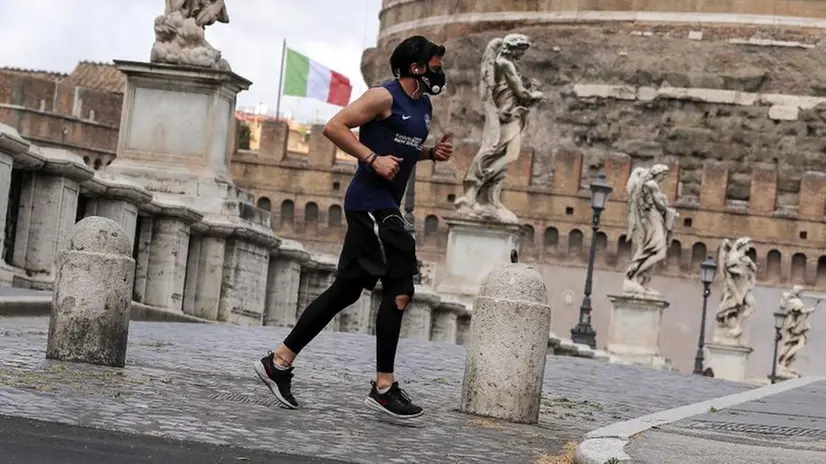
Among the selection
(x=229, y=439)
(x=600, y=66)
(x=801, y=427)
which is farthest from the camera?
(x=600, y=66)

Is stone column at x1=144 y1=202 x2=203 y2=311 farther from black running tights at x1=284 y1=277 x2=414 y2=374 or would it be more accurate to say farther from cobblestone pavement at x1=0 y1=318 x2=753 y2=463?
black running tights at x1=284 y1=277 x2=414 y2=374

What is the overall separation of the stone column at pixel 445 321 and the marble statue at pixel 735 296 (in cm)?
2070

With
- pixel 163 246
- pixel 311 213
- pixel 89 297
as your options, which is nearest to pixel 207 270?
pixel 163 246

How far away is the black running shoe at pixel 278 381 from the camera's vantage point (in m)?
7.90

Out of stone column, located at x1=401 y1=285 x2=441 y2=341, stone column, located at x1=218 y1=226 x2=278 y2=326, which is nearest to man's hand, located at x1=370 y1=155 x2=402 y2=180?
stone column, located at x1=218 y1=226 x2=278 y2=326

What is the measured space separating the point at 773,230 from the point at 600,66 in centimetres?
839

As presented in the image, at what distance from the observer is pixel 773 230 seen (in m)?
60.0

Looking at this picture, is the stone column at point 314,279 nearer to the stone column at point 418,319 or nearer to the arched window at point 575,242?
the stone column at point 418,319

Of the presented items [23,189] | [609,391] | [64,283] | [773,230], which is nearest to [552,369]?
[609,391]

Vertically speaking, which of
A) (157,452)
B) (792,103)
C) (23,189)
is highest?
(792,103)

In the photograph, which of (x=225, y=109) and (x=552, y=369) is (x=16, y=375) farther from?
(x=552, y=369)

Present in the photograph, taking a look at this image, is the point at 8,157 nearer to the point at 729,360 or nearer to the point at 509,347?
the point at 509,347

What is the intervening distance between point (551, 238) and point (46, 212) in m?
49.0

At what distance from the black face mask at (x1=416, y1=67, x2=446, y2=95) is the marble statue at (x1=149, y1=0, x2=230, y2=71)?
621 cm
